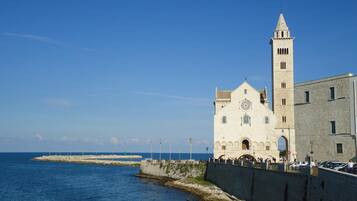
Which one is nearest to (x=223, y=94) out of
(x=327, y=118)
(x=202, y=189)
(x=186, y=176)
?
(x=186, y=176)

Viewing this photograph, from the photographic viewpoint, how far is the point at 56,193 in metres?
72.8

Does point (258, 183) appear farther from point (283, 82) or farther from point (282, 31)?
point (282, 31)

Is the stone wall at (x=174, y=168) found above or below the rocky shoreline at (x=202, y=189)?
above

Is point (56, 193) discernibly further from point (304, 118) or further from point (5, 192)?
point (304, 118)

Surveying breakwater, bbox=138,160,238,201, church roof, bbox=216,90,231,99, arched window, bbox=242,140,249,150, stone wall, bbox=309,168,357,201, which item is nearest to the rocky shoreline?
breakwater, bbox=138,160,238,201

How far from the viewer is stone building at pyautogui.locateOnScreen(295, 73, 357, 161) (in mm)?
58062

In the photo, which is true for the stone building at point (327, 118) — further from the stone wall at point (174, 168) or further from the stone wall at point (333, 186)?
the stone wall at point (333, 186)

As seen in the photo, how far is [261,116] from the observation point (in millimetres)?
78250

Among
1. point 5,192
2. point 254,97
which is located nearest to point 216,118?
point 254,97

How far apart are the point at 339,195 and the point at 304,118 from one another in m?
43.6

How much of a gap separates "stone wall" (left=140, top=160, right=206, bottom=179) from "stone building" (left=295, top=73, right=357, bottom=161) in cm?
1762

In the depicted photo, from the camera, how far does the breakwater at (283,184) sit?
80.4 feet

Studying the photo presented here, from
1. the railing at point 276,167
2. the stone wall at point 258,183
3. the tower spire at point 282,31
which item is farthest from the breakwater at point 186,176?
the tower spire at point 282,31

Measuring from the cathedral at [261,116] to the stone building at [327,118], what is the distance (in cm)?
677
